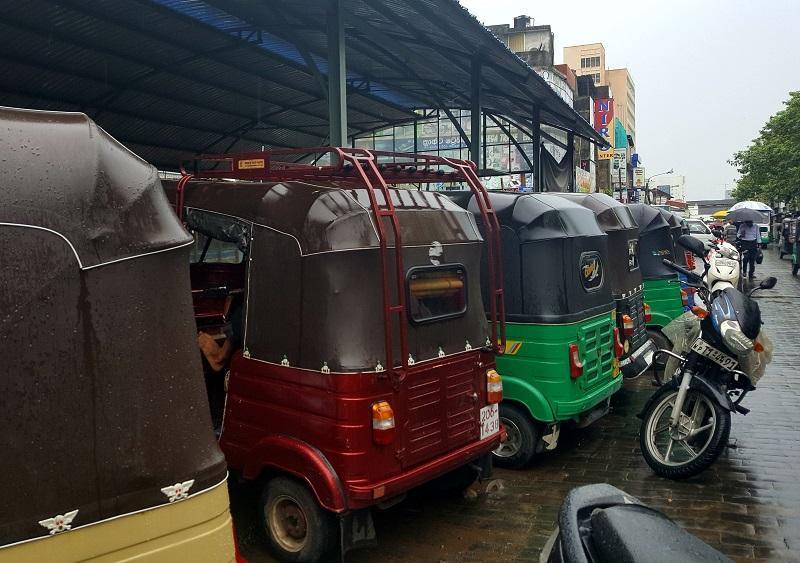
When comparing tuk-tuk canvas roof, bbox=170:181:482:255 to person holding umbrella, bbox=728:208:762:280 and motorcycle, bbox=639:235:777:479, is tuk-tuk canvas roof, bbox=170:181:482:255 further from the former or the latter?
person holding umbrella, bbox=728:208:762:280

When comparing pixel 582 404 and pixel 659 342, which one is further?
pixel 659 342

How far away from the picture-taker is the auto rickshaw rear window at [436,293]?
4.43m

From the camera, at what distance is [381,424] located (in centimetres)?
402

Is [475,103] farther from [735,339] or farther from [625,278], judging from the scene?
[735,339]

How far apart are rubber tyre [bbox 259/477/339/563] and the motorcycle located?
3.08 meters

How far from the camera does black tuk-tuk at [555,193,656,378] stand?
295 inches

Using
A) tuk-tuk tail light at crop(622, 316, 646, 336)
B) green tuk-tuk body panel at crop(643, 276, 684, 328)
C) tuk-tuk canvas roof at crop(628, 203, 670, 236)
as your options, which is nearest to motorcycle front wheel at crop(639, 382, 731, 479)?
tuk-tuk tail light at crop(622, 316, 646, 336)

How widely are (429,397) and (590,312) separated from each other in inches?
95.6

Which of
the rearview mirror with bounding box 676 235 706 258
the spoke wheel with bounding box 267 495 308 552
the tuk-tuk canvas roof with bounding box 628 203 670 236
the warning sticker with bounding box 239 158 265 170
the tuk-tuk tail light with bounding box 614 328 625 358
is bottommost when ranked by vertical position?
the spoke wheel with bounding box 267 495 308 552

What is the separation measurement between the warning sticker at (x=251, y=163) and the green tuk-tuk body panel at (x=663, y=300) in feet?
21.9

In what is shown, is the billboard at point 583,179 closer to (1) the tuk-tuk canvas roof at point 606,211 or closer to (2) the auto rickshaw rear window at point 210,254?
(1) the tuk-tuk canvas roof at point 606,211

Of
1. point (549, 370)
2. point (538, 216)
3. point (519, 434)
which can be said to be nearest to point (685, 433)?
point (549, 370)

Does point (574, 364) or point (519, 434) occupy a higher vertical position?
point (574, 364)

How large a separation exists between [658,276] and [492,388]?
Result: 577cm
